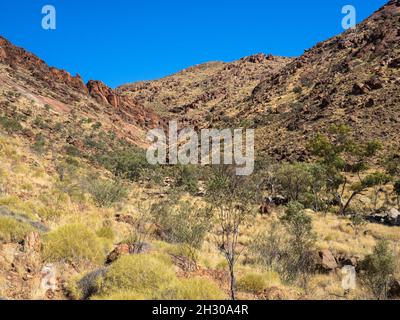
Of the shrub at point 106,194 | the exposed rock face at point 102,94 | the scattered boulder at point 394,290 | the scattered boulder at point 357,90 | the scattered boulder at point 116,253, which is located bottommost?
the scattered boulder at point 394,290

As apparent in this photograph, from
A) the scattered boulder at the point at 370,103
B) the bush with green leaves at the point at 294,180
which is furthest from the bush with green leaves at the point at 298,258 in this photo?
the scattered boulder at the point at 370,103

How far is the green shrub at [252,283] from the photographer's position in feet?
24.2

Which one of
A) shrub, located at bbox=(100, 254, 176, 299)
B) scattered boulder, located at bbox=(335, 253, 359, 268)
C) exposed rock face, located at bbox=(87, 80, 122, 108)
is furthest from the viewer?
exposed rock face, located at bbox=(87, 80, 122, 108)

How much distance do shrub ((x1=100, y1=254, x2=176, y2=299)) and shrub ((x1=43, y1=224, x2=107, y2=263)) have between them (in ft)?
4.70

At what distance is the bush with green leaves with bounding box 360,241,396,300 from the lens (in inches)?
361

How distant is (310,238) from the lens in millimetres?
14008

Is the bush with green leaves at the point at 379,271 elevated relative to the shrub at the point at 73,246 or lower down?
lower down

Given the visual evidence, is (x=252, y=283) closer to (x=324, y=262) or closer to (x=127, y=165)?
(x=324, y=262)

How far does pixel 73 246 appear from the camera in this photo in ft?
25.1

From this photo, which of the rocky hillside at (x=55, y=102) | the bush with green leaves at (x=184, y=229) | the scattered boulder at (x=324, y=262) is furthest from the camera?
the rocky hillside at (x=55, y=102)

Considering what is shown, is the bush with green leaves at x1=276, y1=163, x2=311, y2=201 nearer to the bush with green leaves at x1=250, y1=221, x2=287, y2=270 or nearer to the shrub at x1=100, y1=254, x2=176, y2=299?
the bush with green leaves at x1=250, y1=221, x2=287, y2=270

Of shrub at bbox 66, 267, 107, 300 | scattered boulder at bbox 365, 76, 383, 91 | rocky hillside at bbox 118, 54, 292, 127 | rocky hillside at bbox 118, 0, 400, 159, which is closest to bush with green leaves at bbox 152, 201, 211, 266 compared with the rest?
shrub at bbox 66, 267, 107, 300

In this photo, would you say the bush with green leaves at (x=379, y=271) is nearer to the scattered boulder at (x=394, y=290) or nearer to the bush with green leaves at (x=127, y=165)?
the scattered boulder at (x=394, y=290)

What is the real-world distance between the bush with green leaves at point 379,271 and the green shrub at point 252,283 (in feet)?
10.3
